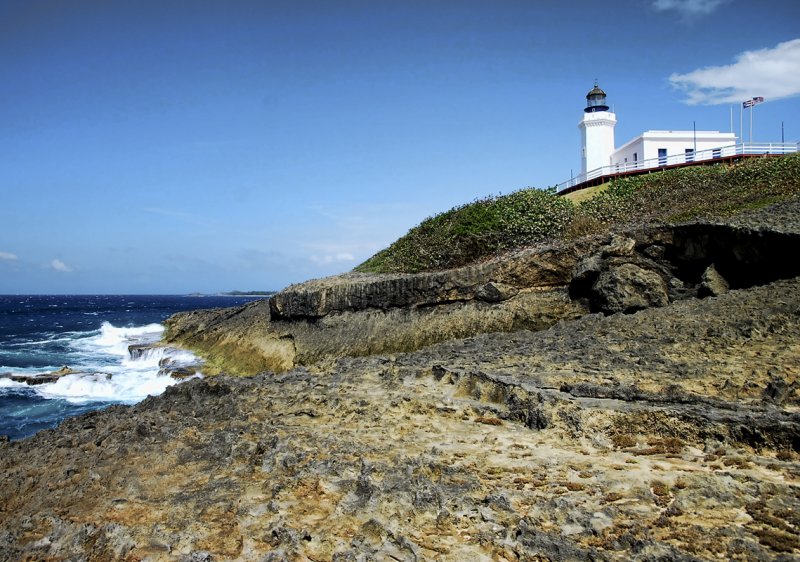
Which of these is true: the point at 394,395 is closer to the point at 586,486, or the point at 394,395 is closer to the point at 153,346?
the point at 586,486

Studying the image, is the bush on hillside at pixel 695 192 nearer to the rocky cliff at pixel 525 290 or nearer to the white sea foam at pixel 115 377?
the rocky cliff at pixel 525 290

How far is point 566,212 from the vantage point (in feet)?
96.2

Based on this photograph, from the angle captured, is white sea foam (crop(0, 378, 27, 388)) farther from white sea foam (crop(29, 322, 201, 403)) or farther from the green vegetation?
the green vegetation

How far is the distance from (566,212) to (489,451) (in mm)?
22933

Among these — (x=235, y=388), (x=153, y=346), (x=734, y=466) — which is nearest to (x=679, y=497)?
(x=734, y=466)

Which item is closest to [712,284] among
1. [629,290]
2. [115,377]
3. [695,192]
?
[629,290]

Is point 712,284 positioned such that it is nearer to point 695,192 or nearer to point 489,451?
point 489,451

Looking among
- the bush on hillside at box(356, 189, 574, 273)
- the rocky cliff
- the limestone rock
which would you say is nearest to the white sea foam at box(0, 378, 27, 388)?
the rocky cliff

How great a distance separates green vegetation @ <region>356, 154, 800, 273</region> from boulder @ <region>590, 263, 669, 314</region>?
5.60 metres

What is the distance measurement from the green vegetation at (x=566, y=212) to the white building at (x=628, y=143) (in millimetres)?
9765

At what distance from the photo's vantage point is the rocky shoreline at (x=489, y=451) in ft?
19.4

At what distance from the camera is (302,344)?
2472 centimetres

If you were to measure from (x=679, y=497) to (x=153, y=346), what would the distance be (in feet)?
116

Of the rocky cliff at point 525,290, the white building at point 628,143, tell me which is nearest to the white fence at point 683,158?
the white building at point 628,143
